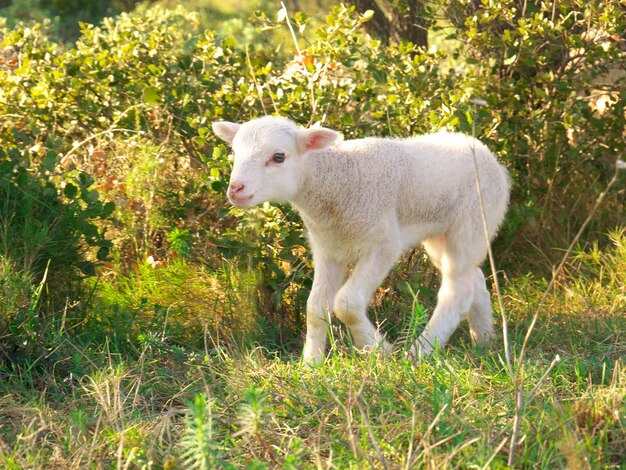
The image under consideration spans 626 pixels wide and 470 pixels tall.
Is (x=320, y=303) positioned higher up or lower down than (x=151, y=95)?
lower down

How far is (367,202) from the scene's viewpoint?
5.08 meters

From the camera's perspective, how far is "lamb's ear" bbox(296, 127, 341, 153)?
488 centimetres

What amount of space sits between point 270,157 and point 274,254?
1121 mm

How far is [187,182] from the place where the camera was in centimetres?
642

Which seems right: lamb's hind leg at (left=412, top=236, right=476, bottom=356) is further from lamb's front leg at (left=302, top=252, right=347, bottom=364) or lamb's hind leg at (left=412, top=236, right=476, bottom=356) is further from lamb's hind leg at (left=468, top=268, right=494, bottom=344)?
lamb's front leg at (left=302, top=252, right=347, bottom=364)

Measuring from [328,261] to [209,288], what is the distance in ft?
2.80

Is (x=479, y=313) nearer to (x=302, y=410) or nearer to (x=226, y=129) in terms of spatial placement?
(x=226, y=129)

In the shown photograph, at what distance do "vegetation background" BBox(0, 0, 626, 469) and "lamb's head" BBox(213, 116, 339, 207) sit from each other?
0.72 metres

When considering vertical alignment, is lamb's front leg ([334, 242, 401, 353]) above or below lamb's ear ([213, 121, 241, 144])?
below

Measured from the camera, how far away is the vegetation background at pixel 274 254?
3.74 metres

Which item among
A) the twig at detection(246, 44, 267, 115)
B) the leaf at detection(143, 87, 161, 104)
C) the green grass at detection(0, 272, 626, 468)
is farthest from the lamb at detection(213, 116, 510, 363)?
the leaf at detection(143, 87, 161, 104)

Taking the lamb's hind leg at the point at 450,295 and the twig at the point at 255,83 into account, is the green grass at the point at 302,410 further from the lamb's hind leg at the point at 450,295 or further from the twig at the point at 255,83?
the twig at the point at 255,83

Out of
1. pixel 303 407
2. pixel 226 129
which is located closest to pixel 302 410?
pixel 303 407

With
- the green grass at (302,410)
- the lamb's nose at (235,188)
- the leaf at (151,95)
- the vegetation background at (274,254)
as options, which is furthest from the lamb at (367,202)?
→ the leaf at (151,95)
